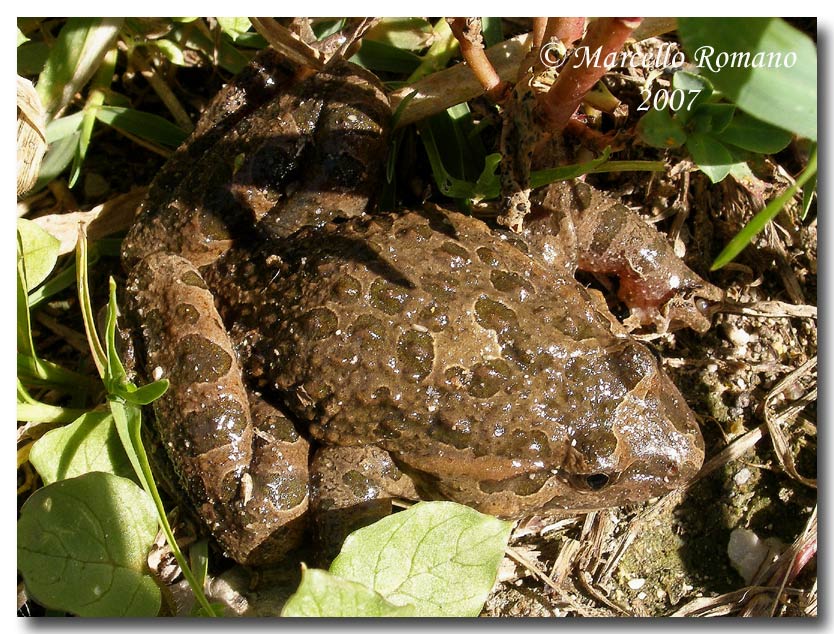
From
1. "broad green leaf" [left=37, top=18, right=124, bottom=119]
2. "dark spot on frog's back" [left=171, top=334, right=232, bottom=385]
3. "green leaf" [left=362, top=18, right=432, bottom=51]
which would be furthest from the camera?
"green leaf" [left=362, top=18, right=432, bottom=51]

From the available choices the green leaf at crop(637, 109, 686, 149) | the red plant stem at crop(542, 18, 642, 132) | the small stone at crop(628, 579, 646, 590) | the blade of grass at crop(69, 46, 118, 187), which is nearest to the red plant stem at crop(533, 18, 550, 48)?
the red plant stem at crop(542, 18, 642, 132)

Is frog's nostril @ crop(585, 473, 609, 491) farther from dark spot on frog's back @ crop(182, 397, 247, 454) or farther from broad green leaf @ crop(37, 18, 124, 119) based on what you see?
broad green leaf @ crop(37, 18, 124, 119)

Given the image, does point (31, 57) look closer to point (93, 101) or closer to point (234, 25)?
point (93, 101)

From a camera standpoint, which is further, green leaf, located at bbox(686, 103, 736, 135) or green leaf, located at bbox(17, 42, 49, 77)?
green leaf, located at bbox(17, 42, 49, 77)

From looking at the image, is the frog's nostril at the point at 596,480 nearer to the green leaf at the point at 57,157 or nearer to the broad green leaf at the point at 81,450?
the broad green leaf at the point at 81,450

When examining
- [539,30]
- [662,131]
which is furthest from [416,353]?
[539,30]

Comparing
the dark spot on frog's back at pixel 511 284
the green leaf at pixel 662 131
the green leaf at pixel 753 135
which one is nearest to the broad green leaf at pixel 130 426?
the dark spot on frog's back at pixel 511 284
